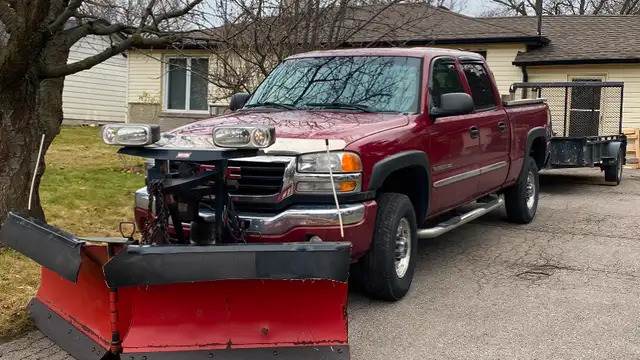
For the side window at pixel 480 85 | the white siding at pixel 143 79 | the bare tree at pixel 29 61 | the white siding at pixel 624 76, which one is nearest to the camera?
the bare tree at pixel 29 61

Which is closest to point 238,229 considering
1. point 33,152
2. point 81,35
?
point 33,152

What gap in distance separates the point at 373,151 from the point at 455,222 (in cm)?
174

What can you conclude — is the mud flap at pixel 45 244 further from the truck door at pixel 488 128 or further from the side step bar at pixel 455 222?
the truck door at pixel 488 128

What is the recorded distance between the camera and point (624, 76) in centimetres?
1712

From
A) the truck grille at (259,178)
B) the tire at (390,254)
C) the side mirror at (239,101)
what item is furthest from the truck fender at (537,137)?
the truck grille at (259,178)

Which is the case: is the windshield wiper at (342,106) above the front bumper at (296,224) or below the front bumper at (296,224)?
above

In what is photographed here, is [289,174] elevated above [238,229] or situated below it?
above

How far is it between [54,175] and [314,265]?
8.23 m

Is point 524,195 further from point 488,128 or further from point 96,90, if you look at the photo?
point 96,90

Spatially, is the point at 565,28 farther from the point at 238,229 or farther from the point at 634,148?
the point at 238,229

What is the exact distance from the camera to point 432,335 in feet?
15.3

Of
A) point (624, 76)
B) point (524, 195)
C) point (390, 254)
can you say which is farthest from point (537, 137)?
point (624, 76)

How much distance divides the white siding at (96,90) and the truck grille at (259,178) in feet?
67.3

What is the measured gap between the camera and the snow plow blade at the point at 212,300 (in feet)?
11.3
